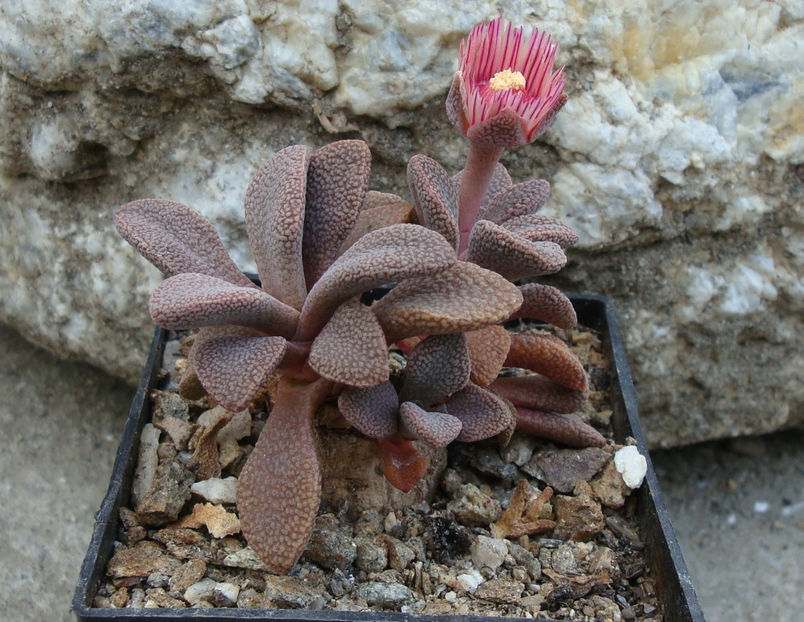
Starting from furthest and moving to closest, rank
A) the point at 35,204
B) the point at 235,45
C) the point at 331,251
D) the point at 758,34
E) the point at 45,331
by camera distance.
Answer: the point at 45,331, the point at 35,204, the point at 758,34, the point at 235,45, the point at 331,251

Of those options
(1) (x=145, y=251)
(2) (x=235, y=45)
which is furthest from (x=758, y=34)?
(1) (x=145, y=251)

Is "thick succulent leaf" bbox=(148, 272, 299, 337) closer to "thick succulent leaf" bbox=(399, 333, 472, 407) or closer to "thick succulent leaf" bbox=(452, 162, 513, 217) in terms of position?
"thick succulent leaf" bbox=(399, 333, 472, 407)

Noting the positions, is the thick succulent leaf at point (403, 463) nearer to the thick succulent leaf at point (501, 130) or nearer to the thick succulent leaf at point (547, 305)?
the thick succulent leaf at point (547, 305)

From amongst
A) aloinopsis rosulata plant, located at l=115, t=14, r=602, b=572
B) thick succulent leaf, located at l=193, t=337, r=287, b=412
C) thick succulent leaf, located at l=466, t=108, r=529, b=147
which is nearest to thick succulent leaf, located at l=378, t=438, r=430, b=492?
aloinopsis rosulata plant, located at l=115, t=14, r=602, b=572

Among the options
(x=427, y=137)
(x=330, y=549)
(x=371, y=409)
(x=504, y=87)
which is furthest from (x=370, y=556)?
(x=427, y=137)

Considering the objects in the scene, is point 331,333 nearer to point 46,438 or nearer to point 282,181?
point 282,181

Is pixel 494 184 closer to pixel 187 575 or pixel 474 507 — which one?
pixel 474 507
